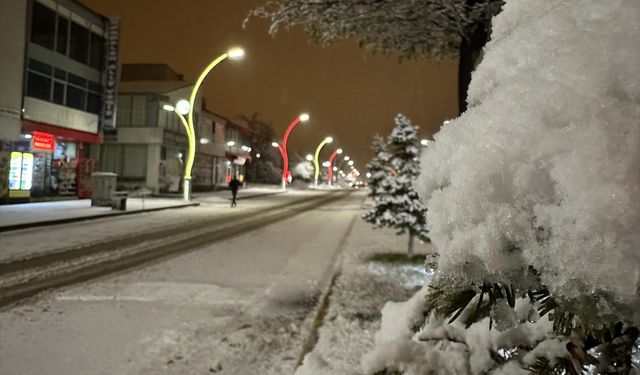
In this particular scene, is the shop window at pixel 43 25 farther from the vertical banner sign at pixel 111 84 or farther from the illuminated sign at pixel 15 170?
the illuminated sign at pixel 15 170

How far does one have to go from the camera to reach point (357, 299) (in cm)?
694

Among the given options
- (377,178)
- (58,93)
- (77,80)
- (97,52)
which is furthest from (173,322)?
(97,52)

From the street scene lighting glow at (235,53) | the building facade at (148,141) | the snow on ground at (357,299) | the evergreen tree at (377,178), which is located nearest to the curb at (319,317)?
the snow on ground at (357,299)

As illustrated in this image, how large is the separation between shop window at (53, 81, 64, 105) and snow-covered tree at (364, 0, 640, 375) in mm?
28480

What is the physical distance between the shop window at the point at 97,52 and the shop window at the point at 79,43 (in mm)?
407

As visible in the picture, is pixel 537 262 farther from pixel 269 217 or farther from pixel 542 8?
pixel 269 217

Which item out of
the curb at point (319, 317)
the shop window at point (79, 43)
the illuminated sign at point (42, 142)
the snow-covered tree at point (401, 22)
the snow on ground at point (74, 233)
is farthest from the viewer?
the shop window at point (79, 43)

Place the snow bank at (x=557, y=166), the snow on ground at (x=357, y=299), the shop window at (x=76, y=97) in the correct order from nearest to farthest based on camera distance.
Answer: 1. the snow bank at (x=557, y=166)
2. the snow on ground at (x=357, y=299)
3. the shop window at (x=76, y=97)

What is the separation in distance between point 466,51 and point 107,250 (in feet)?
28.3

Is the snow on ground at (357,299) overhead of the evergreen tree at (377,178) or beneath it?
beneath

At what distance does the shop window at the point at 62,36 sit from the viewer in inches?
999

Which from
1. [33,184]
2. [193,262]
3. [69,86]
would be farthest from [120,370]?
[69,86]

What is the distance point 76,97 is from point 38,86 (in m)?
3.07

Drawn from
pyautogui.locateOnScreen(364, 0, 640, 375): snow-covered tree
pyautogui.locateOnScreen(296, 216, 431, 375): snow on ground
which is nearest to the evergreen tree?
pyautogui.locateOnScreen(296, 216, 431, 375): snow on ground
